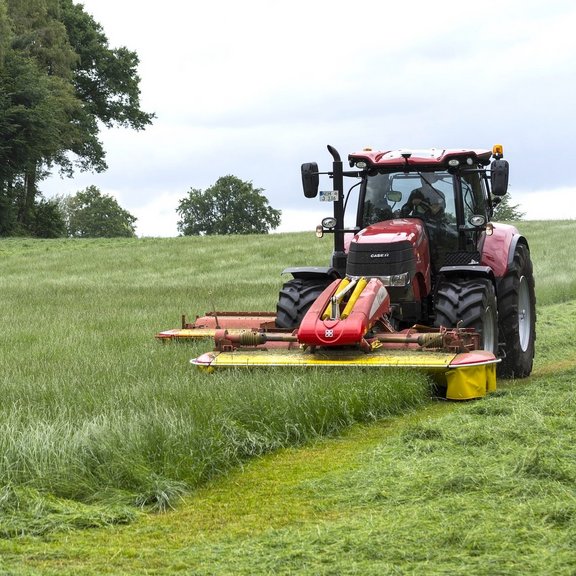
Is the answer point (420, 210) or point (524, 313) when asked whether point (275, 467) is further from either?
point (524, 313)

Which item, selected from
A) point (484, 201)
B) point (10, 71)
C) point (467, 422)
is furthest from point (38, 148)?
point (467, 422)

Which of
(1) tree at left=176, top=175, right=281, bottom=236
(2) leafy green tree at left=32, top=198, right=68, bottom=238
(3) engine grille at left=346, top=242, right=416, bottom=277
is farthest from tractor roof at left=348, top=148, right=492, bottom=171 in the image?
(1) tree at left=176, top=175, right=281, bottom=236

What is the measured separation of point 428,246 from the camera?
10.9 meters

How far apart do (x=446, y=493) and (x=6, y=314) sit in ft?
41.0

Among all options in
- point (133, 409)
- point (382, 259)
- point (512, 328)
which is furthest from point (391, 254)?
point (133, 409)

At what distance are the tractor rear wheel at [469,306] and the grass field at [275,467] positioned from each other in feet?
2.31

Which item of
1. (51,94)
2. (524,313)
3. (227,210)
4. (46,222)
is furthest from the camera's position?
(227,210)

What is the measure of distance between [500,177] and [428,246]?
3.09 ft

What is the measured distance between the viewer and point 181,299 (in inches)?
786

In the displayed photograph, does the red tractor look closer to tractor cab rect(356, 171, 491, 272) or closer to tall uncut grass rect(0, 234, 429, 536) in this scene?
tractor cab rect(356, 171, 491, 272)

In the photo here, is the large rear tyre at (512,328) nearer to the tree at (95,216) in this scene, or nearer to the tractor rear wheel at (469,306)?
the tractor rear wheel at (469,306)

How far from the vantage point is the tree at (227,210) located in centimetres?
8125

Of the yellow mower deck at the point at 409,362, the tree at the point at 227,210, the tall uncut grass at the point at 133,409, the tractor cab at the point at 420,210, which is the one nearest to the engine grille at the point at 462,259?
the tractor cab at the point at 420,210

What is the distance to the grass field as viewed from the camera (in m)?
5.07
